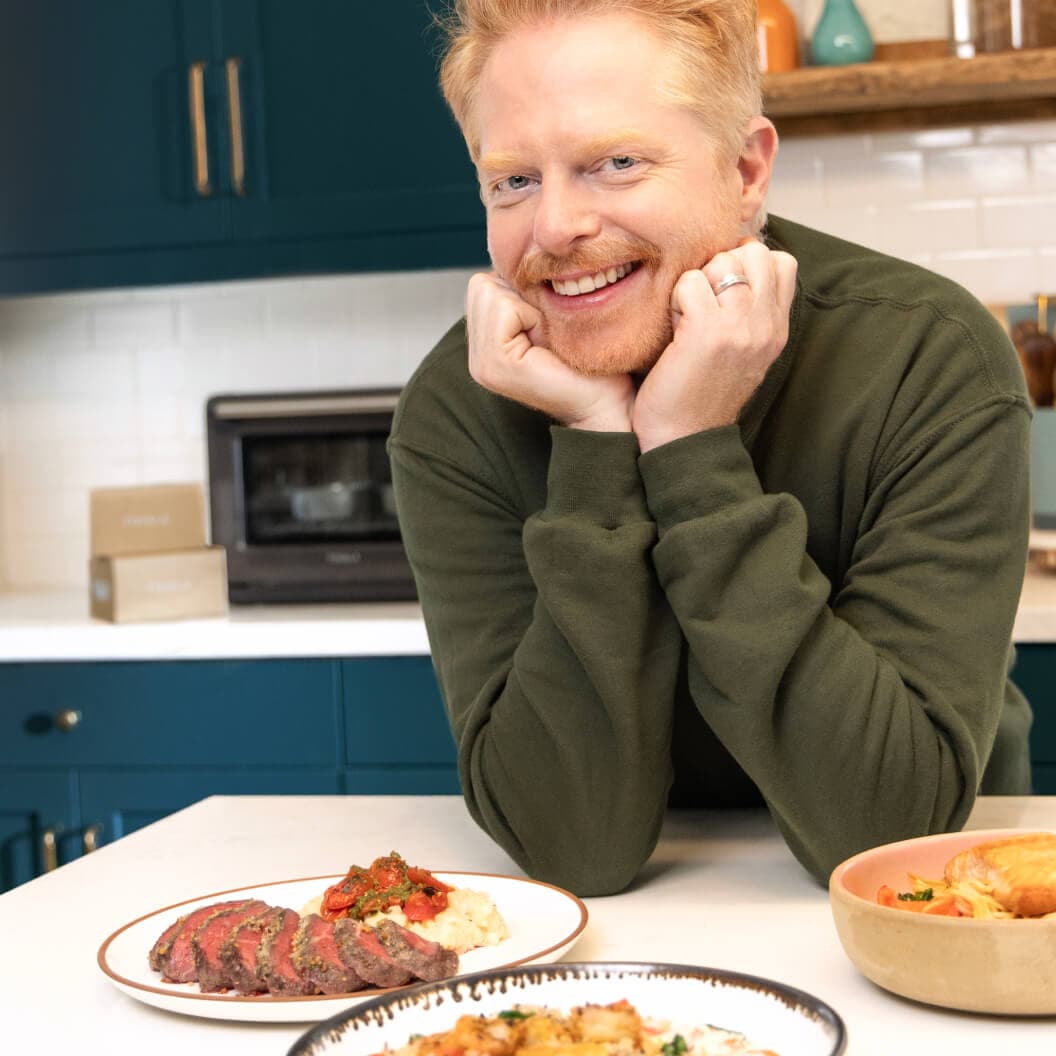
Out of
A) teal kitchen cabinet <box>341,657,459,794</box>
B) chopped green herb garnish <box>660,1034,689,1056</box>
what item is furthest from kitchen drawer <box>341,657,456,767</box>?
chopped green herb garnish <box>660,1034,689,1056</box>

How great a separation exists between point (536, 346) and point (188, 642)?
1491 millimetres

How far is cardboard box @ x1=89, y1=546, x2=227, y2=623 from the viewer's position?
2760 millimetres

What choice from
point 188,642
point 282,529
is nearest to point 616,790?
point 188,642

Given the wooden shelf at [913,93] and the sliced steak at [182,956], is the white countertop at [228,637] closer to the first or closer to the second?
the wooden shelf at [913,93]

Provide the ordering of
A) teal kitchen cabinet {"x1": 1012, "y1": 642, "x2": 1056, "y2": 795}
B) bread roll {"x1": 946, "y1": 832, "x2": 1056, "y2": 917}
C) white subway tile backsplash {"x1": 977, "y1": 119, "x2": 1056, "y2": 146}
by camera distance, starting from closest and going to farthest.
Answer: bread roll {"x1": 946, "y1": 832, "x2": 1056, "y2": 917}
teal kitchen cabinet {"x1": 1012, "y1": 642, "x2": 1056, "y2": 795}
white subway tile backsplash {"x1": 977, "y1": 119, "x2": 1056, "y2": 146}

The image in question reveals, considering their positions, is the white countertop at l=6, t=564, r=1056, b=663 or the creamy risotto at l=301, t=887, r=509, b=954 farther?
the white countertop at l=6, t=564, r=1056, b=663

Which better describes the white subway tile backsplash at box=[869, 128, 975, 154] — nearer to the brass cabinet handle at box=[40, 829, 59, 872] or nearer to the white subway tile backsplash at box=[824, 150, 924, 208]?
the white subway tile backsplash at box=[824, 150, 924, 208]

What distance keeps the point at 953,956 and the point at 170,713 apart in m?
2.05

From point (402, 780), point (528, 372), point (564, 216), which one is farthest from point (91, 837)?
point (564, 216)

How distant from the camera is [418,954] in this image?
857 millimetres

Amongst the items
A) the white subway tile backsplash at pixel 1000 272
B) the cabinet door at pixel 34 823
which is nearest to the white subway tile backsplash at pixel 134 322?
the cabinet door at pixel 34 823

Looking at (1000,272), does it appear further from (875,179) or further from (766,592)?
(766,592)

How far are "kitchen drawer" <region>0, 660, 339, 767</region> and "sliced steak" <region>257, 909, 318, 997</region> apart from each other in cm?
176

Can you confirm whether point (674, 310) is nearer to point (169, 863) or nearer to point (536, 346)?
point (536, 346)
